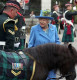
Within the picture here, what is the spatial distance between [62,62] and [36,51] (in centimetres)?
35

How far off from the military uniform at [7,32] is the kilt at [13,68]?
111cm

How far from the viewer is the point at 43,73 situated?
11.5 feet

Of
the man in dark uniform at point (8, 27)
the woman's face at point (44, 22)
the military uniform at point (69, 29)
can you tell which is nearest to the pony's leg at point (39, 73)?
the man in dark uniform at point (8, 27)

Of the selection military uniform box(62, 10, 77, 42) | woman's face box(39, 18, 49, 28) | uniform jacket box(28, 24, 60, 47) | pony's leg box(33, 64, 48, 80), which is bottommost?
military uniform box(62, 10, 77, 42)

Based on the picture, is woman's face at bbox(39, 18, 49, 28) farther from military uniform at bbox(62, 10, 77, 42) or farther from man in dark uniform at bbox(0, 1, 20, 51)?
military uniform at bbox(62, 10, 77, 42)

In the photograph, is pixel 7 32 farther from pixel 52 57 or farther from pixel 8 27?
pixel 52 57

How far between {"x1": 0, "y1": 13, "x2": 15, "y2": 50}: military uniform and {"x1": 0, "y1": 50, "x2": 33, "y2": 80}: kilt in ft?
3.63

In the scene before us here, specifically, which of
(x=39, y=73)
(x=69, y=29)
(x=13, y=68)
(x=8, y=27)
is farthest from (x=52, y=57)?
(x=69, y=29)

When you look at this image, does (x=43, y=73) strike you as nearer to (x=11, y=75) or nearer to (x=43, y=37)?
(x=11, y=75)

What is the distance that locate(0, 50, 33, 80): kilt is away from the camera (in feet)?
11.3

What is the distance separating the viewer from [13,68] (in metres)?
3.45

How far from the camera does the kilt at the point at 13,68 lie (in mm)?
3449

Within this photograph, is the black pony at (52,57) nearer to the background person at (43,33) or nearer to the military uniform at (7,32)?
the military uniform at (7,32)

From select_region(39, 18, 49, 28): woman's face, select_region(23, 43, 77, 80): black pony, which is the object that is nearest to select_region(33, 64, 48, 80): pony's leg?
select_region(23, 43, 77, 80): black pony
